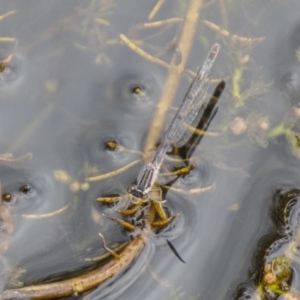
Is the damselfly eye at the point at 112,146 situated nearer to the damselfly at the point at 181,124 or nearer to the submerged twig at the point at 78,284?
the damselfly at the point at 181,124

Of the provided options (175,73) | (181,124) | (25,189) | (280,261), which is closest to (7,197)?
(25,189)

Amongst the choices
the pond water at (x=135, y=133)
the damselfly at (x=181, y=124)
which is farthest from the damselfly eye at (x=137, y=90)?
the damselfly at (x=181, y=124)

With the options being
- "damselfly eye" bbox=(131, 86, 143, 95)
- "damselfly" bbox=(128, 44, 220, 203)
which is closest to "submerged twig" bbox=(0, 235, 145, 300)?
"damselfly" bbox=(128, 44, 220, 203)

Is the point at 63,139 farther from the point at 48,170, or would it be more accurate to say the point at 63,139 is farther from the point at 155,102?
the point at 155,102

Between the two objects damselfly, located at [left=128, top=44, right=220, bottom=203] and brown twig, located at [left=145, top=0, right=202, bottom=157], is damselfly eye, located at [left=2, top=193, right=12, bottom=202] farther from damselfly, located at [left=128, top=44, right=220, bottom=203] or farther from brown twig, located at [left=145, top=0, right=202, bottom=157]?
brown twig, located at [left=145, top=0, right=202, bottom=157]

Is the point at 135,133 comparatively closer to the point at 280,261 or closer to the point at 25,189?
the point at 25,189
